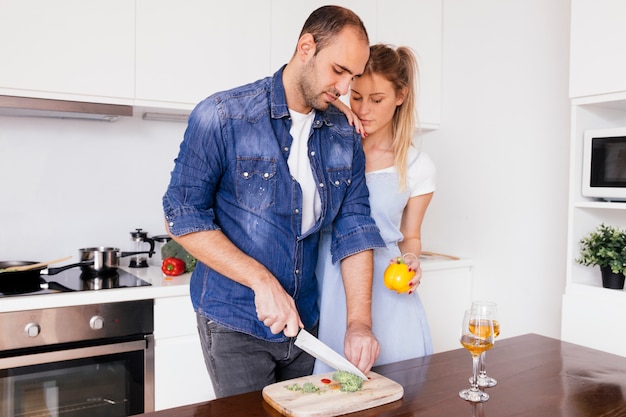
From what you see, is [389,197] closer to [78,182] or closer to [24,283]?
[24,283]

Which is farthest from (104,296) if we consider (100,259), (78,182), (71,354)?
(78,182)

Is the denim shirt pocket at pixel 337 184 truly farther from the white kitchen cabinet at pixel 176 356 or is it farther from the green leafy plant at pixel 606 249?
the green leafy plant at pixel 606 249

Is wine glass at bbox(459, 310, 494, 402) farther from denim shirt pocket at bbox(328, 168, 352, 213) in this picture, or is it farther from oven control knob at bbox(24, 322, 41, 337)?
oven control knob at bbox(24, 322, 41, 337)

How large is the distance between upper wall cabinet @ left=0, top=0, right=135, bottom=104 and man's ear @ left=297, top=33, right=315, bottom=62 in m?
1.13

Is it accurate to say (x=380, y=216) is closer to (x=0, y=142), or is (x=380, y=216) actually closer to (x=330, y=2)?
(x=330, y=2)

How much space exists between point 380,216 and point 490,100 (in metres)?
1.37

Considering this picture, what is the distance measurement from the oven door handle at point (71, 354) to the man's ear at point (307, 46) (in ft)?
4.11

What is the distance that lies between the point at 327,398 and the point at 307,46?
2.58ft

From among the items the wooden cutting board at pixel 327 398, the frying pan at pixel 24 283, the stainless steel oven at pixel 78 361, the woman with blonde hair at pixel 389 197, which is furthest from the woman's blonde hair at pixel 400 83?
the frying pan at pixel 24 283

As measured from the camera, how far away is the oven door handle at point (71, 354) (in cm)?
193

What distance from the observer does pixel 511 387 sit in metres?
1.23

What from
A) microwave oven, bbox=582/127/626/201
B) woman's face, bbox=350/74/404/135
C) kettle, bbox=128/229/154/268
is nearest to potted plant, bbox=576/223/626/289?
→ microwave oven, bbox=582/127/626/201

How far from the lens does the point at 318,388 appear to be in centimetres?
116

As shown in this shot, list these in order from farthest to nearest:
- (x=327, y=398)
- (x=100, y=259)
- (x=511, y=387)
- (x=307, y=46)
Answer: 1. (x=100, y=259)
2. (x=307, y=46)
3. (x=511, y=387)
4. (x=327, y=398)
